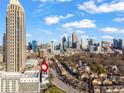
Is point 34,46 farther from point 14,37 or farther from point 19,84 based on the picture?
point 19,84

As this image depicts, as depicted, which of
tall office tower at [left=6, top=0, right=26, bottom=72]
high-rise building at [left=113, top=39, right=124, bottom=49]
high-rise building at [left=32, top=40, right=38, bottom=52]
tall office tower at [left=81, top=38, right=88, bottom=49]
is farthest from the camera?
tall office tower at [left=81, top=38, right=88, bottom=49]

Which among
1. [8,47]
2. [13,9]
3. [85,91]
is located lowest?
[85,91]

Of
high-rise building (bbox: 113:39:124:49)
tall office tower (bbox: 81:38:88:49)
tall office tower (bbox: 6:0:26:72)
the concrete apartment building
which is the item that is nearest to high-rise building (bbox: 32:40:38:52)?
tall office tower (bbox: 81:38:88:49)

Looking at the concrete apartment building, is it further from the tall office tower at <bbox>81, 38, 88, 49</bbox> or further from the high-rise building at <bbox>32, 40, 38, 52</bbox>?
the tall office tower at <bbox>81, 38, 88, 49</bbox>

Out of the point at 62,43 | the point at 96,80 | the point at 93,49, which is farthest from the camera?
the point at 62,43

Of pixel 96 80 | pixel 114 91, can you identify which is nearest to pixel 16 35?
pixel 96 80

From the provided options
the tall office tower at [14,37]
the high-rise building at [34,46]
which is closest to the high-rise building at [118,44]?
the high-rise building at [34,46]

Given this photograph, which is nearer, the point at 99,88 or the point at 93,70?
the point at 99,88

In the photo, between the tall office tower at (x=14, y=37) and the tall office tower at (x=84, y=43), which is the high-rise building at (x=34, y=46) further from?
the tall office tower at (x=14, y=37)

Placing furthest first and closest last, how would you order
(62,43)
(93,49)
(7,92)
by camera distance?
(62,43)
(93,49)
(7,92)

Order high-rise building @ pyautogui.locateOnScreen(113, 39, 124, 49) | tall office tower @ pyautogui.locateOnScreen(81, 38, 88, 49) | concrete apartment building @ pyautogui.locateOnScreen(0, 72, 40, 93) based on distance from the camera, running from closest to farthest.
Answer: concrete apartment building @ pyautogui.locateOnScreen(0, 72, 40, 93), high-rise building @ pyautogui.locateOnScreen(113, 39, 124, 49), tall office tower @ pyautogui.locateOnScreen(81, 38, 88, 49)

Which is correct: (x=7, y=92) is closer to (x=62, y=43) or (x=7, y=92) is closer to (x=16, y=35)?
(x=16, y=35)
